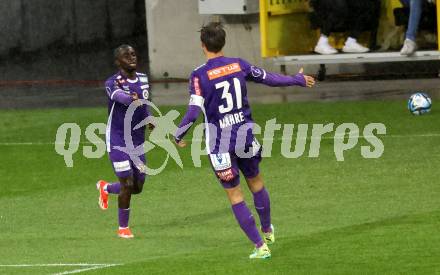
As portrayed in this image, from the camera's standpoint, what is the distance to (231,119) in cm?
1271

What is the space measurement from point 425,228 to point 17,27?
22079mm

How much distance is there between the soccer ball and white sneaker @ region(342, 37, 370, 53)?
376 centimetres

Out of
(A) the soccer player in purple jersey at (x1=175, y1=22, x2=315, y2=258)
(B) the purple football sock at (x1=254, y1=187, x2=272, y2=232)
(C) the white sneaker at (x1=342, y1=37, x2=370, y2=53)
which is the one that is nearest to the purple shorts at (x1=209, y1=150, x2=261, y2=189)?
(A) the soccer player in purple jersey at (x1=175, y1=22, x2=315, y2=258)

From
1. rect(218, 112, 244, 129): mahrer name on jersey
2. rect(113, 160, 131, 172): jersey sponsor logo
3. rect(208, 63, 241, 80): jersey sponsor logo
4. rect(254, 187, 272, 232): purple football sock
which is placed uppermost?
rect(208, 63, 241, 80): jersey sponsor logo

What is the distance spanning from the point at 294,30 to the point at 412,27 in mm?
3417

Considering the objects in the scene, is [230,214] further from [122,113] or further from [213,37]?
[213,37]

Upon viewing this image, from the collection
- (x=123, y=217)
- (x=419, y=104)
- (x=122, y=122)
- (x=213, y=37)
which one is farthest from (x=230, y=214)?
(x=419, y=104)

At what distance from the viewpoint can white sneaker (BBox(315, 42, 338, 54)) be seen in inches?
1040

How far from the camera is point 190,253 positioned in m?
13.4

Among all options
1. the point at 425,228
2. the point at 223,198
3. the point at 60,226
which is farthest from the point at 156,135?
the point at 425,228

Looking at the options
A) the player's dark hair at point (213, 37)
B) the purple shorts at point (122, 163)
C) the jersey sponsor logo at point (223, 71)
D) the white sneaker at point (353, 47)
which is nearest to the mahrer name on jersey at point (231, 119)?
the jersey sponsor logo at point (223, 71)

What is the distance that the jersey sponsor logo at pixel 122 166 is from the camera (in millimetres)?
14680

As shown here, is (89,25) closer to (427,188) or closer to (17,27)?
(17,27)

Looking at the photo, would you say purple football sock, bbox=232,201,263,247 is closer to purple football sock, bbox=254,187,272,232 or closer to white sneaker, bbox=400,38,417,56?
purple football sock, bbox=254,187,272,232
